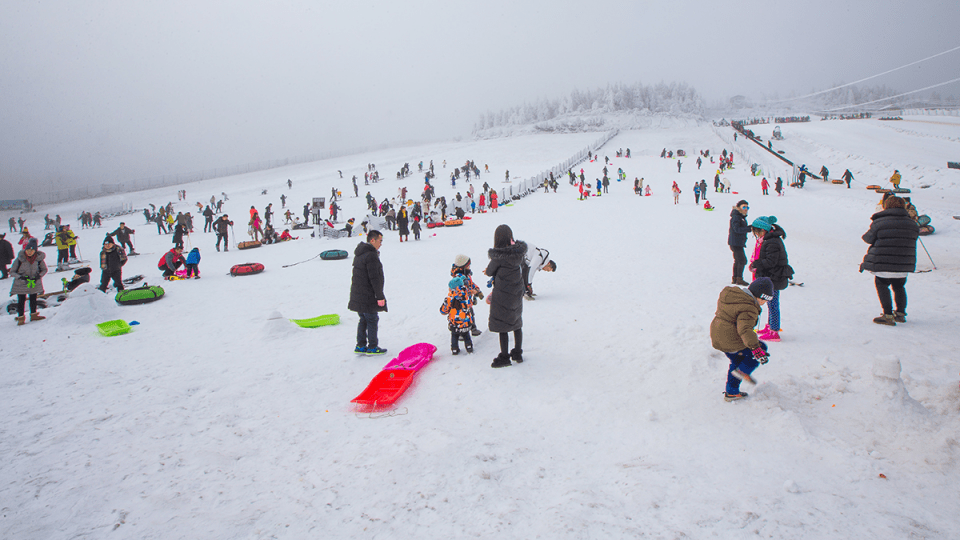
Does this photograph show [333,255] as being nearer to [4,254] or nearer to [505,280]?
[4,254]

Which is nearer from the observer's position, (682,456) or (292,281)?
(682,456)

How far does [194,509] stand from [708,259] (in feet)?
35.2

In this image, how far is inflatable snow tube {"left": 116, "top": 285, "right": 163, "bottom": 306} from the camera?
8367 millimetres

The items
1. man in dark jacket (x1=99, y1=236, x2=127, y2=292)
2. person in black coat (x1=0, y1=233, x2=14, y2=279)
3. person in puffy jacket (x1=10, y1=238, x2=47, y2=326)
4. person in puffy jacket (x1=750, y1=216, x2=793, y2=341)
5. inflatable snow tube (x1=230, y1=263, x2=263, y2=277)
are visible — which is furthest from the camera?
person in black coat (x1=0, y1=233, x2=14, y2=279)

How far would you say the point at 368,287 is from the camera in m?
5.15

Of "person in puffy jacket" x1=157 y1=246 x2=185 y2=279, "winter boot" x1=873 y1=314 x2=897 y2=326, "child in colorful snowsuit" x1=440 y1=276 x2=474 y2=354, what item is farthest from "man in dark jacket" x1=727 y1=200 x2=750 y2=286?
"person in puffy jacket" x1=157 y1=246 x2=185 y2=279

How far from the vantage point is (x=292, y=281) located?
1059 centimetres

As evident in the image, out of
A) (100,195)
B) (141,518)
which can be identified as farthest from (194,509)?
(100,195)

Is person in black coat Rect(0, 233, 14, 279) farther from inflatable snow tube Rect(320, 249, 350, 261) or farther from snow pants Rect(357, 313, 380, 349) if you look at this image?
snow pants Rect(357, 313, 380, 349)

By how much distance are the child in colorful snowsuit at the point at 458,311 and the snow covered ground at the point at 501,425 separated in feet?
0.64

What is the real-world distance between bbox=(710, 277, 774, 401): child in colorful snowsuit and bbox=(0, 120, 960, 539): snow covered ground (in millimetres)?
259

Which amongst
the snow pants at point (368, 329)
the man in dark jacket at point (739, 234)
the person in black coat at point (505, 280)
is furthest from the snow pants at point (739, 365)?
the man in dark jacket at point (739, 234)

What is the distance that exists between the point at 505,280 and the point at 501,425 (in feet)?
4.95

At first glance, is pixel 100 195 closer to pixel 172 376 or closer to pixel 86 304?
pixel 86 304
